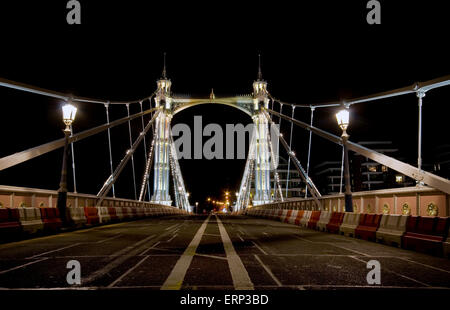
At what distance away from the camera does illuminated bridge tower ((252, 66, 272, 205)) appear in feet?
179

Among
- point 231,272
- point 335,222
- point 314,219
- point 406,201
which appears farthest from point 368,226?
point 231,272

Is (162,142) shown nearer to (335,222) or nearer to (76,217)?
(76,217)

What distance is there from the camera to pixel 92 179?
242ft

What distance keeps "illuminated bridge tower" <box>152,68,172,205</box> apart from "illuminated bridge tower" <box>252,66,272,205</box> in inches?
449

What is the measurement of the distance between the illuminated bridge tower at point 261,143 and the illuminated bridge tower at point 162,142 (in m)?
11.4

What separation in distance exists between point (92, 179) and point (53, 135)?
924 inches

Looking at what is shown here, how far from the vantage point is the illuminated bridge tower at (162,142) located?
54.4m

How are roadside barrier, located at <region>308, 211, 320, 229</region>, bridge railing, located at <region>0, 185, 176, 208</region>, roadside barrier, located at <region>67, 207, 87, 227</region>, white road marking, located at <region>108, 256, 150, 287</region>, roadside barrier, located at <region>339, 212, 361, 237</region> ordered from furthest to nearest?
roadside barrier, located at <region>308, 211, 320, 229</region>
roadside barrier, located at <region>67, 207, 87, 227</region>
roadside barrier, located at <region>339, 212, 361, 237</region>
bridge railing, located at <region>0, 185, 176, 208</region>
white road marking, located at <region>108, 256, 150, 287</region>

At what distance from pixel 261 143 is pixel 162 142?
1284cm

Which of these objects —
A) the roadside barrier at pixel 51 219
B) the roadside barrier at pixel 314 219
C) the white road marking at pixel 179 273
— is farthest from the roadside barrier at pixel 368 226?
the roadside barrier at pixel 51 219

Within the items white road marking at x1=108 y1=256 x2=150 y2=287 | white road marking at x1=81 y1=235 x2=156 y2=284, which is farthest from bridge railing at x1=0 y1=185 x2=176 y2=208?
white road marking at x1=108 y1=256 x2=150 y2=287

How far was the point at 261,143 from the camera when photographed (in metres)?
56.6

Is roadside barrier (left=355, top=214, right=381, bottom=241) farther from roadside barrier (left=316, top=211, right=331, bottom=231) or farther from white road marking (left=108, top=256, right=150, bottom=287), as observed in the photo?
white road marking (left=108, top=256, right=150, bottom=287)
